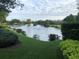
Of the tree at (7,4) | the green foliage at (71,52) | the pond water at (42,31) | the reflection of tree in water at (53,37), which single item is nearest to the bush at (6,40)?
the tree at (7,4)

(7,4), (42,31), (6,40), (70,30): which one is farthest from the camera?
(42,31)

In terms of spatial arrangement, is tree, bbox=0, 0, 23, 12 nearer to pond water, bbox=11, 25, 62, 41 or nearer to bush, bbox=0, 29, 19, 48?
bush, bbox=0, 29, 19, 48

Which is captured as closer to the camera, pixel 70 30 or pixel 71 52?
pixel 71 52

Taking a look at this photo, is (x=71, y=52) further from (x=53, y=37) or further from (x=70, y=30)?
(x=53, y=37)

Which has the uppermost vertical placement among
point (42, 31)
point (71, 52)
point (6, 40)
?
point (71, 52)

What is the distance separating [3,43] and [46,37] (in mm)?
12081

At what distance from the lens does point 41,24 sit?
30.0 m

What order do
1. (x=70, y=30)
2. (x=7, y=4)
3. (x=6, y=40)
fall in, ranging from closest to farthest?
(x=7, y=4) < (x=6, y=40) < (x=70, y=30)

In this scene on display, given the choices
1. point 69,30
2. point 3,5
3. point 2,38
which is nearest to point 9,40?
point 2,38

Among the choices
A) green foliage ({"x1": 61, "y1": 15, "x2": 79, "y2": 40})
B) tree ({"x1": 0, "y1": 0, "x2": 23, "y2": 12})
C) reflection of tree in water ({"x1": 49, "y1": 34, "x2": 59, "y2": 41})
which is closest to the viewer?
tree ({"x1": 0, "y1": 0, "x2": 23, "y2": 12})

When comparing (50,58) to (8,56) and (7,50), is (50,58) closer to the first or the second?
(8,56)

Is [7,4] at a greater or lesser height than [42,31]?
greater

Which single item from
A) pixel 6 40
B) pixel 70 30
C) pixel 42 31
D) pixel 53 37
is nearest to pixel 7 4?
pixel 6 40

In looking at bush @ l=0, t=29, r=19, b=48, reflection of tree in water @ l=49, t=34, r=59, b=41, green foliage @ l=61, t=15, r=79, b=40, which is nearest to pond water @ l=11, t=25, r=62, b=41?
reflection of tree in water @ l=49, t=34, r=59, b=41
